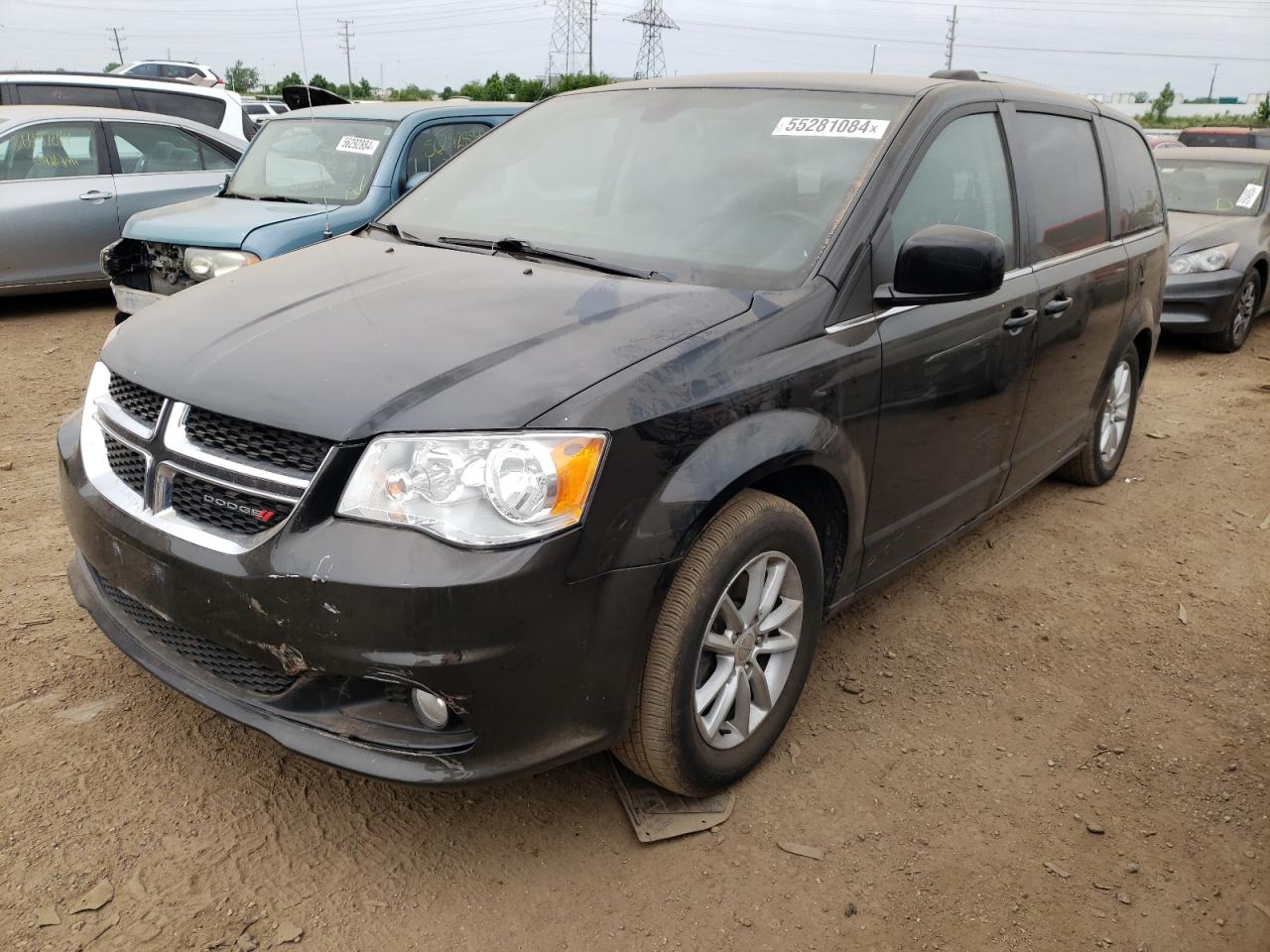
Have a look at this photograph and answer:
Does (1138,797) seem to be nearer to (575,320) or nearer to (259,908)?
(575,320)

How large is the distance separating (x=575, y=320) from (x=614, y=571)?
675 mm

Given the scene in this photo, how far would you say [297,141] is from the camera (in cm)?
698

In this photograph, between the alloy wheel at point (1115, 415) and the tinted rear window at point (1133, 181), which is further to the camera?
the alloy wheel at point (1115, 415)

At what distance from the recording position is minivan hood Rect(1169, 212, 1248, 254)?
7.91 metres

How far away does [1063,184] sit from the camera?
3.81m

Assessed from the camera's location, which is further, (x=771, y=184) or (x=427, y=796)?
(x=771, y=184)

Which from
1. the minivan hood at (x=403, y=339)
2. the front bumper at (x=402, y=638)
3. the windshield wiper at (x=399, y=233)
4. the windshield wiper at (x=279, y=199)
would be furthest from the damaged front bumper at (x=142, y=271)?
the front bumper at (x=402, y=638)

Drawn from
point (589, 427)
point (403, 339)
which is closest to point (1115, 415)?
point (589, 427)

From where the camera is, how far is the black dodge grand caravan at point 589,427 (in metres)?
2.07

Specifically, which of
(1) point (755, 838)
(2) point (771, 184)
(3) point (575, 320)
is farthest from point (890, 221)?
(1) point (755, 838)

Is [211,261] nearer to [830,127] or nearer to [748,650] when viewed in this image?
[830,127]

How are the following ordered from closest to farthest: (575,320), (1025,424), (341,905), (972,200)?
1. (341,905)
2. (575,320)
3. (972,200)
4. (1025,424)

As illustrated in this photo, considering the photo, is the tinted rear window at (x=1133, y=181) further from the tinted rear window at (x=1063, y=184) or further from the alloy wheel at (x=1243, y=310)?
the alloy wheel at (x=1243, y=310)

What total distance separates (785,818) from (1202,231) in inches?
288
